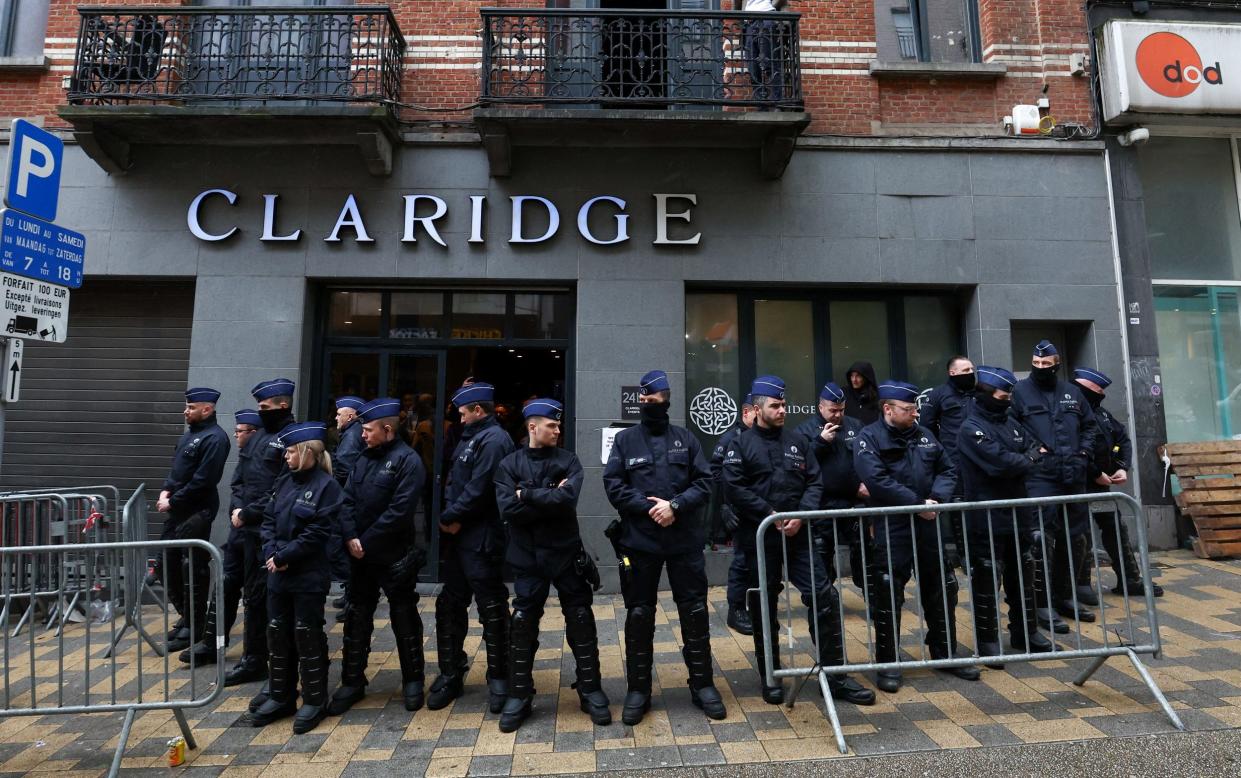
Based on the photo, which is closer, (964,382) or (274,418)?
(274,418)

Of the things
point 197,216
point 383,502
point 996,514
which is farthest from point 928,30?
point 197,216

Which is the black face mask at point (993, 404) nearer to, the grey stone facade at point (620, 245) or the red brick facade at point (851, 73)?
the grey stone facade at point (620, 245)

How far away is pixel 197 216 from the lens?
7.91m

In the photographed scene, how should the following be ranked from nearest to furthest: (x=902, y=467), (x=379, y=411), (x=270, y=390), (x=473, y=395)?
1. (x=379, y=411)
2. (x=902, y=467)
3. (x=473, y=395)
4. (x=270, y=390)

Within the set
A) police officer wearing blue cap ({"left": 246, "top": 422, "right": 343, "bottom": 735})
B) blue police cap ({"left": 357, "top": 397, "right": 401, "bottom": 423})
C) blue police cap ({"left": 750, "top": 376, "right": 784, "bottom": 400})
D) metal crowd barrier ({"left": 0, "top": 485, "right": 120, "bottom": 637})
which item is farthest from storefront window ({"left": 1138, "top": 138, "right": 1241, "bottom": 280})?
metal crowd barrier ({"left": 0, "top": 485, "right": 120, "bottom": 637})

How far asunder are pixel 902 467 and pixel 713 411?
3.52 meters

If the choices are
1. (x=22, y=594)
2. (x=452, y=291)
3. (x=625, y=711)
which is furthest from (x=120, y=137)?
(x=625, y=711)

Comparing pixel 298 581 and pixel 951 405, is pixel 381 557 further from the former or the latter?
pixel 951 405

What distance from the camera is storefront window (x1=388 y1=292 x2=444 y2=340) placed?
27.0 ft

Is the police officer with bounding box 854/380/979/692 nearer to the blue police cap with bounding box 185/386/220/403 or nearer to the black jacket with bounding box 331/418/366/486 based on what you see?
the black jacket with bounding box 331/418/366/486

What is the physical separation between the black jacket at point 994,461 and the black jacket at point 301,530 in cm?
460

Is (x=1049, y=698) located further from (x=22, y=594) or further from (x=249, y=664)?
(x=22, y=594)

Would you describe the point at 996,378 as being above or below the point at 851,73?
below

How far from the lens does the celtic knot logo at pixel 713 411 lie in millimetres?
8109
